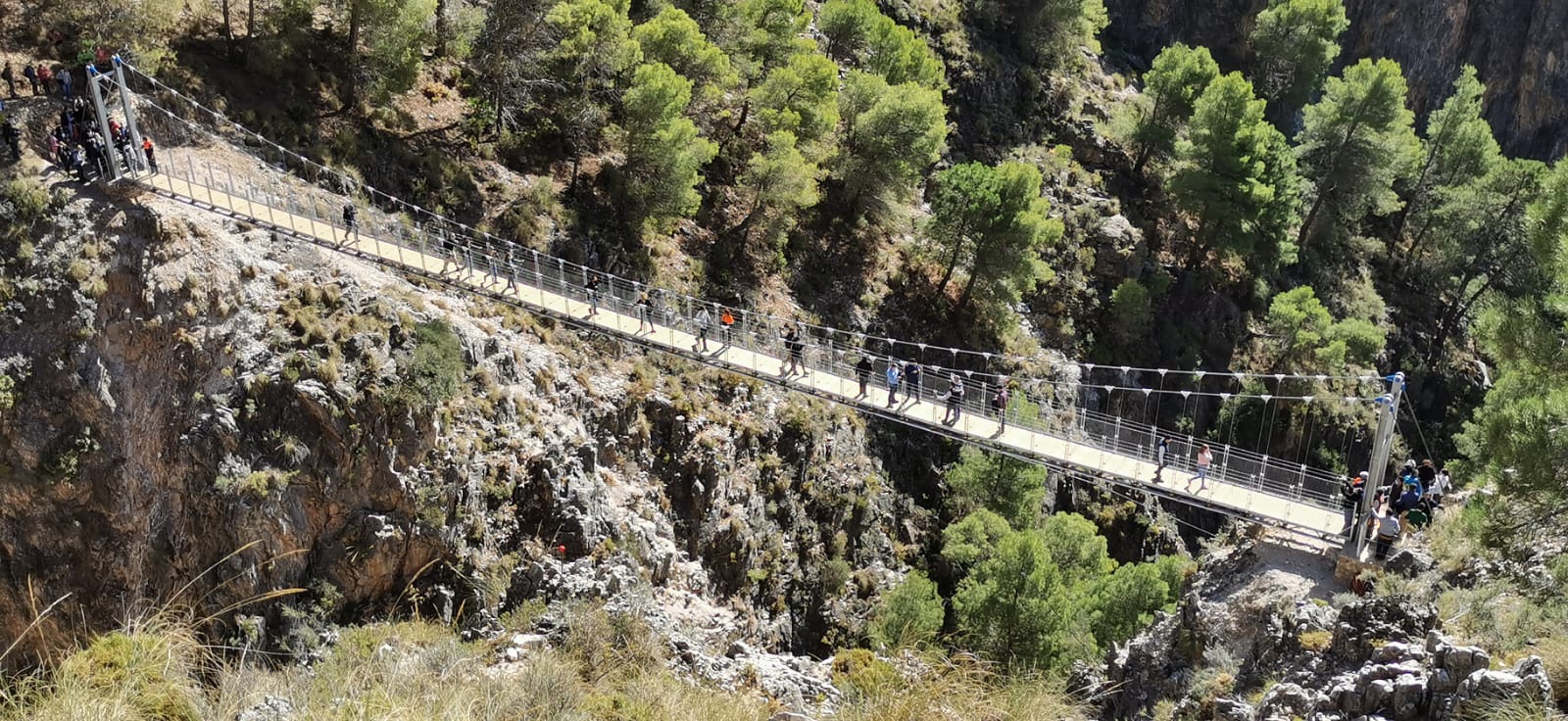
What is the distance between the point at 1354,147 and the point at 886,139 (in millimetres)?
21091

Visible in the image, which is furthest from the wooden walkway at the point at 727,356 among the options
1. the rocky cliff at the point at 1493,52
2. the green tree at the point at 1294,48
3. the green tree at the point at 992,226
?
the rocky cliff at the point at 1493,52

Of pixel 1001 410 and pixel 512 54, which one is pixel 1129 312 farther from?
pixel 512 54

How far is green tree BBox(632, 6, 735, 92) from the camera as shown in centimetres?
2784

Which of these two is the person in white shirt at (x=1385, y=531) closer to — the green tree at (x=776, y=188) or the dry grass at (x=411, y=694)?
the dry grass at (x=411, y=694)

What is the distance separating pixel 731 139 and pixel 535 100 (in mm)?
5879

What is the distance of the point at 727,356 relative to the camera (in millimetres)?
19969

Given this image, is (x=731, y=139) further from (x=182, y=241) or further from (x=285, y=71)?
(x=182, y=241)

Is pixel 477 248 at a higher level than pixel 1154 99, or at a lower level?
lower

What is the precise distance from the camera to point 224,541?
17281mm

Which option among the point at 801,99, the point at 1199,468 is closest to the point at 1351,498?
the point at 1199,468

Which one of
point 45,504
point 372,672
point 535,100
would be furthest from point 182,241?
point 372,672

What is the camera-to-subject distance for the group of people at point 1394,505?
14.5m

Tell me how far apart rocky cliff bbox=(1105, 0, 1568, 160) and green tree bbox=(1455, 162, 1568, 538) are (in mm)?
49486

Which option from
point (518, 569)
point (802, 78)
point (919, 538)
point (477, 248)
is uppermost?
point (802, 78)
